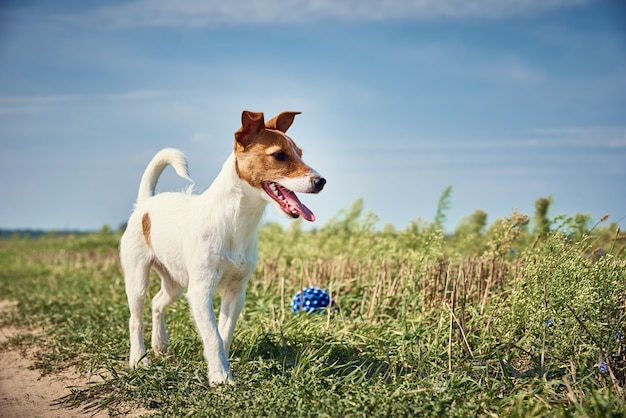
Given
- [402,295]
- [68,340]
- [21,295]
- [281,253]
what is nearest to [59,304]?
[21,295]

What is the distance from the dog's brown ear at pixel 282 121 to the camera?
5.21 metres

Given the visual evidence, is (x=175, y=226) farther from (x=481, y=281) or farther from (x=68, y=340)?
(x=481, y=281)

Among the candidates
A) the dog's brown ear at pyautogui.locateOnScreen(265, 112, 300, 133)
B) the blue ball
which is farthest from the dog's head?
the blue ball

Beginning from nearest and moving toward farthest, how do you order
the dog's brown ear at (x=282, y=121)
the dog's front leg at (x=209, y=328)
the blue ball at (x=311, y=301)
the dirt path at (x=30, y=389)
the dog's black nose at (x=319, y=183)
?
the dog's black nose at (x=319, y=183) < the dog's front leg at (x=209, y=328) < the dog's brown ear at (x=282, y=121) < the dirt path at (x=30, y=389) < the blue ball at (x=311, y=301)

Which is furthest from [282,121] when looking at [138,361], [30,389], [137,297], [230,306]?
[30,389]

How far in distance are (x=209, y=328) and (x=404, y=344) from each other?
1.82 m

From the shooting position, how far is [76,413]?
17.1 ft

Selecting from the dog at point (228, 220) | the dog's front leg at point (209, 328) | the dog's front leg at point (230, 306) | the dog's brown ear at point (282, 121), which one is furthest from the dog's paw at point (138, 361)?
the dog's brown ear at point (282, 121)

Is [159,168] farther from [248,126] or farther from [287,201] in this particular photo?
[287,201]

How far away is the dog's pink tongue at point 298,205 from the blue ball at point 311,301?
94.8 inches

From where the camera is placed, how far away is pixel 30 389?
20.2 ft

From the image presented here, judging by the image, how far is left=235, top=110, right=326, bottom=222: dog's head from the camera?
4848mm

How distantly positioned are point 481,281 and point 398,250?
7.10 feet

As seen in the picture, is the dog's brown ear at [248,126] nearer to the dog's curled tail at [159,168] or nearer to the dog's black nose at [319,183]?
the dog's black nose at [319,183]
